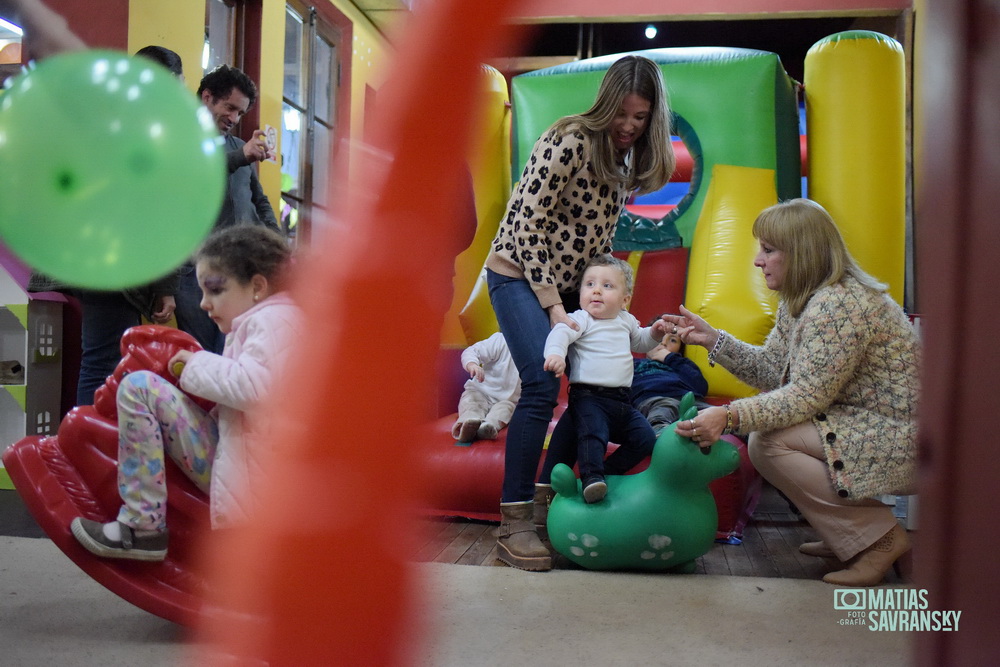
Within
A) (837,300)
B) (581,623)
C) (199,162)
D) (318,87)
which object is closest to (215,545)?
(581,623)

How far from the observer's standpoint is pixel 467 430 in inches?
90.0

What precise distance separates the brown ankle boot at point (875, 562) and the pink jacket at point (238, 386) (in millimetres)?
1110

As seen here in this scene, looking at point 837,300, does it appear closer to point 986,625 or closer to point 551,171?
point 551,171

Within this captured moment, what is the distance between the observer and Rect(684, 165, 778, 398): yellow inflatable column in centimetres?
275

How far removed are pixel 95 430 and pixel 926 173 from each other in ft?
3.98

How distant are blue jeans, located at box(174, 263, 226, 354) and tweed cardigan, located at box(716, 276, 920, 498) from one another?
4.20ft

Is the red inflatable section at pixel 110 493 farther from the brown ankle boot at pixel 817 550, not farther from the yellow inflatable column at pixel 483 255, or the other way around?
the yellow inflatable column at pixel 483 255

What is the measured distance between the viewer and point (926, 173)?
17.8 inches

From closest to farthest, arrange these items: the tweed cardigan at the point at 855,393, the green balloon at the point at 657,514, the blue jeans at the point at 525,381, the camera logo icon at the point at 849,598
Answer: the camera logo icon at the point at 849,598 < the tweed cardigan at the point at 855,393 < the green balloon at the point at 657,514 < the blue jeans at the point at 525,381

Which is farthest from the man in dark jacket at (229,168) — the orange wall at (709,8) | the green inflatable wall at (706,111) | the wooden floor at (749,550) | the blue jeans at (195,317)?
the orange wall at (709,8)

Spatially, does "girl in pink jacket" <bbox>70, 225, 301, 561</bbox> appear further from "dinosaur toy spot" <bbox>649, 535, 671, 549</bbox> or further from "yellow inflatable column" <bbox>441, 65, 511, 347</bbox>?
"yellow inflatable column" <bbox>441, 65, 511, 347</bbox>

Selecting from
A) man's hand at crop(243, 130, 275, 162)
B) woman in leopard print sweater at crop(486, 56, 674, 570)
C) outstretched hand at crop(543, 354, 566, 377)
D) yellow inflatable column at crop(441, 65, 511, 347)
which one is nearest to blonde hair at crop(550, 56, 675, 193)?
woman in leopard print sweater at crop(486, 56, 674, 570)

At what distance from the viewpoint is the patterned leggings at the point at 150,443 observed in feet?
4.01

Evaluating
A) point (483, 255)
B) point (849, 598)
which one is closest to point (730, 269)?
point (483, 255)
